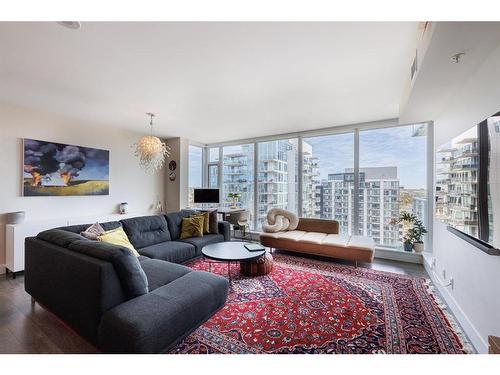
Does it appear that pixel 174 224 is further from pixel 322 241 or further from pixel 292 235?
pixel 322 241

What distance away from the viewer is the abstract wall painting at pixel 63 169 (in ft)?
11.1

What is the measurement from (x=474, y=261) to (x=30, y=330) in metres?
3.86

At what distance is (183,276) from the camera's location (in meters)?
2.11

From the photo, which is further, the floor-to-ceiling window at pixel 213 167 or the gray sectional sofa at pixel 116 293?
the floor-to-ceiling window at pixel 213 167

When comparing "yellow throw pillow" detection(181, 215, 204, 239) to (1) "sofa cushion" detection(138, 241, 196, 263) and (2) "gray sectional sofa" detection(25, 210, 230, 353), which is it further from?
(2) "gray sectional sofa" detection(25, 210, 230, 353)

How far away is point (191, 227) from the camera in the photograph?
3.81 meters

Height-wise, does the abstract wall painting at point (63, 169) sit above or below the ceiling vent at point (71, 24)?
below

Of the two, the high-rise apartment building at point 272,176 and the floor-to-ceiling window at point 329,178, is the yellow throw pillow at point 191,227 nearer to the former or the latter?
the high-rise apartment building at point 272,176

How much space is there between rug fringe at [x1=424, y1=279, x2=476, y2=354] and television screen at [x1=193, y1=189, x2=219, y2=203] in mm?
4193

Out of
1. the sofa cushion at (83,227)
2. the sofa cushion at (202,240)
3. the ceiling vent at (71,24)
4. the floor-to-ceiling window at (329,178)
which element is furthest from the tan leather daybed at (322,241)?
the ceiling vent at (71,24)

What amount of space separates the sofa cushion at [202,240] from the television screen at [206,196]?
5.07ft

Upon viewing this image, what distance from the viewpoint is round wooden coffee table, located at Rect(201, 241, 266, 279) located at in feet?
8.84
